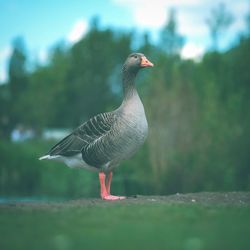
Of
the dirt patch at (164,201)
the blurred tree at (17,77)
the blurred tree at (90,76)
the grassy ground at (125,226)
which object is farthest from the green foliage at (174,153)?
the blurred tree at (17,77)

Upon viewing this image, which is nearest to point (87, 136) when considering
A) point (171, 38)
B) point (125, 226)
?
point (125, 226)

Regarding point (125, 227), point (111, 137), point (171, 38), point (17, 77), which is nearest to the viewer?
point (125, 227)

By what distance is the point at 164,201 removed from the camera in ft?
31.9

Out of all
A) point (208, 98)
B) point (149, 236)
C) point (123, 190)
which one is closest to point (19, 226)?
point (149, 236)

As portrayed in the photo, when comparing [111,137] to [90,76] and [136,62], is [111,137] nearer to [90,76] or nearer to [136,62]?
[136,62]

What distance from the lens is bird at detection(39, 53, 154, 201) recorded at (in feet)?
33.9

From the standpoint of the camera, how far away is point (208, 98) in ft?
95.6

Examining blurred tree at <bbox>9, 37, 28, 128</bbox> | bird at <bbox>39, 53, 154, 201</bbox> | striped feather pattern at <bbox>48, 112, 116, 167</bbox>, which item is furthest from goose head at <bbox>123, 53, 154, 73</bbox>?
blurred tree at <bbox>9, 37, 28, 128</bbox>

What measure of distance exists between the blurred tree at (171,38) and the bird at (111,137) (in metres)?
42.0

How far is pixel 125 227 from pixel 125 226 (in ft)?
0.19

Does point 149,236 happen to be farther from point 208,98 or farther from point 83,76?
point 83,76

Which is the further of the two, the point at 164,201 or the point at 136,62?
the point at 136,62

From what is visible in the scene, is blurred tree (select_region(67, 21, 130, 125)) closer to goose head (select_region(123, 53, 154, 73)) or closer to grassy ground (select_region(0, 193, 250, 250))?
goose head (select_region(123, 53, 154, 73))

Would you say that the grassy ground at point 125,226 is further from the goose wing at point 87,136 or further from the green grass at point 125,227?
the goose wing at point 87,136
